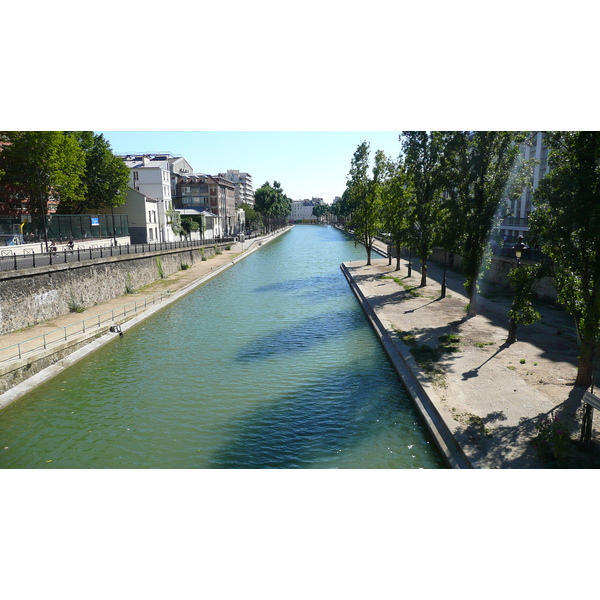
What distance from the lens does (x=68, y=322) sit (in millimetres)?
24156

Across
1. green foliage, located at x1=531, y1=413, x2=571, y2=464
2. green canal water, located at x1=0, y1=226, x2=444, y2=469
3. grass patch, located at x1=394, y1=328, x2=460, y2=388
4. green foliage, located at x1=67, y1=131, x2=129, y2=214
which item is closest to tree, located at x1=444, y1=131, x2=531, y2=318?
grass patch, located at x1=394, y1=328, x2=460, y2=388

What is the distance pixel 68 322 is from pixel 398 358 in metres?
17.3

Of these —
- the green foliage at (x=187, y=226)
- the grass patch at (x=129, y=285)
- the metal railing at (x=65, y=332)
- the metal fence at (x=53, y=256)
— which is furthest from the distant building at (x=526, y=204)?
the green foliage at (x=187, y=226)

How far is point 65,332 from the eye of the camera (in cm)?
1964

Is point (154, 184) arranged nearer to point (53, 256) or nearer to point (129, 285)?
point (129, 285)

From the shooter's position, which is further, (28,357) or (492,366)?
(28,357)

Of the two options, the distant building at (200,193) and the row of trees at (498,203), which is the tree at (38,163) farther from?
the distant building at (200,193)

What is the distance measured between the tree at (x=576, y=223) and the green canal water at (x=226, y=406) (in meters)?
5.70

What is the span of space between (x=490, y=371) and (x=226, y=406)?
9085mm

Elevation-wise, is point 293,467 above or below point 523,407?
below

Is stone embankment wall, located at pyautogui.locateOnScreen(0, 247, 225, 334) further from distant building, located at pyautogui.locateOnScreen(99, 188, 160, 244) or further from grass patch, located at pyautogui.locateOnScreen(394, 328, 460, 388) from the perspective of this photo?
distant building, located at pyautogui.locateOnScreen(99, 188, 160, 244)

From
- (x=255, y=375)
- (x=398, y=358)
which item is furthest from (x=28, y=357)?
(x=398, y=358)

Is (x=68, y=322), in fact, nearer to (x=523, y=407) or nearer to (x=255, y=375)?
(x=255, y=375)

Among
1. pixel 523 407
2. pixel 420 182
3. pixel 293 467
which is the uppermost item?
pixel 420 182
